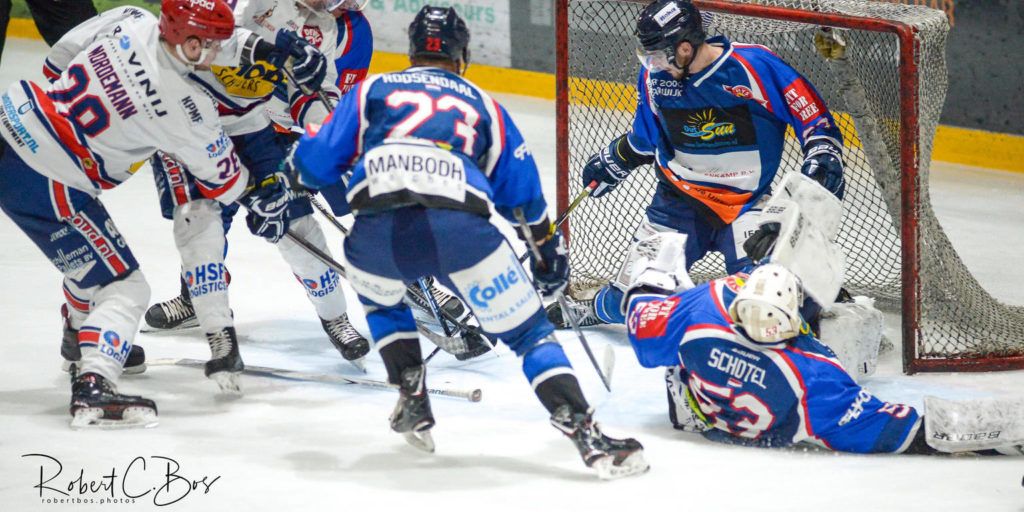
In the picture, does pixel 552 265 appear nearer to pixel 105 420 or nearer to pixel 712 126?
pixel 712 126

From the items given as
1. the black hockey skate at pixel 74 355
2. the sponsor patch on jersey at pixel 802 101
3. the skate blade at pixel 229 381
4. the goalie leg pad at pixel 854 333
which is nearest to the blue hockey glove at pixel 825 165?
the sponsor patch on jersey at pixel 802 101

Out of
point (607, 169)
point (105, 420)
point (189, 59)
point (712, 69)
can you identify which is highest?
point (189, 59)

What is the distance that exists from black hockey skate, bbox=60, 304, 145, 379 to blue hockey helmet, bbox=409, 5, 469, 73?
140 cm

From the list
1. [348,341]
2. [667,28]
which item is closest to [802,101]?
[667,28]

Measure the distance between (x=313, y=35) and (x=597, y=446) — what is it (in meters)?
2.05

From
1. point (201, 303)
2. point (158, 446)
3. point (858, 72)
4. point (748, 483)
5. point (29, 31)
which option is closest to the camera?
point (748, 483)

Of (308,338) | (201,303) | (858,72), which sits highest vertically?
(858,72)

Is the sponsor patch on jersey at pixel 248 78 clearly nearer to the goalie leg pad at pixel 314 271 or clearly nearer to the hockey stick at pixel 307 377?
the goalie leg pad at pixel 314 271

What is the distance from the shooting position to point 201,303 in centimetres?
417

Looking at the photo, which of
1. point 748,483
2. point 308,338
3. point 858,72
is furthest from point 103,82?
point 858,72

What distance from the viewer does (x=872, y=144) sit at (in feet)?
15.8

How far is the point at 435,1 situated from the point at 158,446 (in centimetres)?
543

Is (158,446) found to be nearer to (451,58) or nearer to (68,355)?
(68,355)

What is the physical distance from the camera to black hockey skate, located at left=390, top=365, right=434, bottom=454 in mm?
3525
